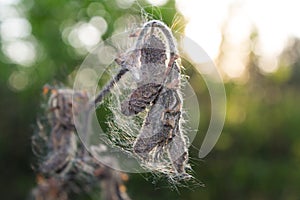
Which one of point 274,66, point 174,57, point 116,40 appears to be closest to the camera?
point 174,57

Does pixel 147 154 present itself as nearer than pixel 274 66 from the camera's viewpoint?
Yes

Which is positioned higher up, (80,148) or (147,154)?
(147,154)

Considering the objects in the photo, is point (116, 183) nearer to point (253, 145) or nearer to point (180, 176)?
→ point (180, 176)

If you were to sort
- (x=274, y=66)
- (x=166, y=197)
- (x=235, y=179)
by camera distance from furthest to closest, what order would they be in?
1. (x=274, y=66)
2. (x=235, y=179)
3. (x=166, y=197)

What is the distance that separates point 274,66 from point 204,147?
992cm

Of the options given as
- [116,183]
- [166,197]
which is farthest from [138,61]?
[166,197]

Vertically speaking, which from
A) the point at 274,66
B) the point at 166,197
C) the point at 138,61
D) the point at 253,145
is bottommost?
the point at 166,197

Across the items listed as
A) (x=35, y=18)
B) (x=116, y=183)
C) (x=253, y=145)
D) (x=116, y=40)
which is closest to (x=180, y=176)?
(x=116, y=40)

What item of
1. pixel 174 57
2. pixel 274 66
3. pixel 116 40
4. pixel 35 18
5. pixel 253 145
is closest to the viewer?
pixel 174 57

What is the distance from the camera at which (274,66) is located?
39.1ft

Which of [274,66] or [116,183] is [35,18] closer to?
[274,66]

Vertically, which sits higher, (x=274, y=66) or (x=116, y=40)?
(x=274, y=66)

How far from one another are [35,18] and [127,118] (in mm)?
13347

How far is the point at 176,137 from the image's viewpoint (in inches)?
74.9
